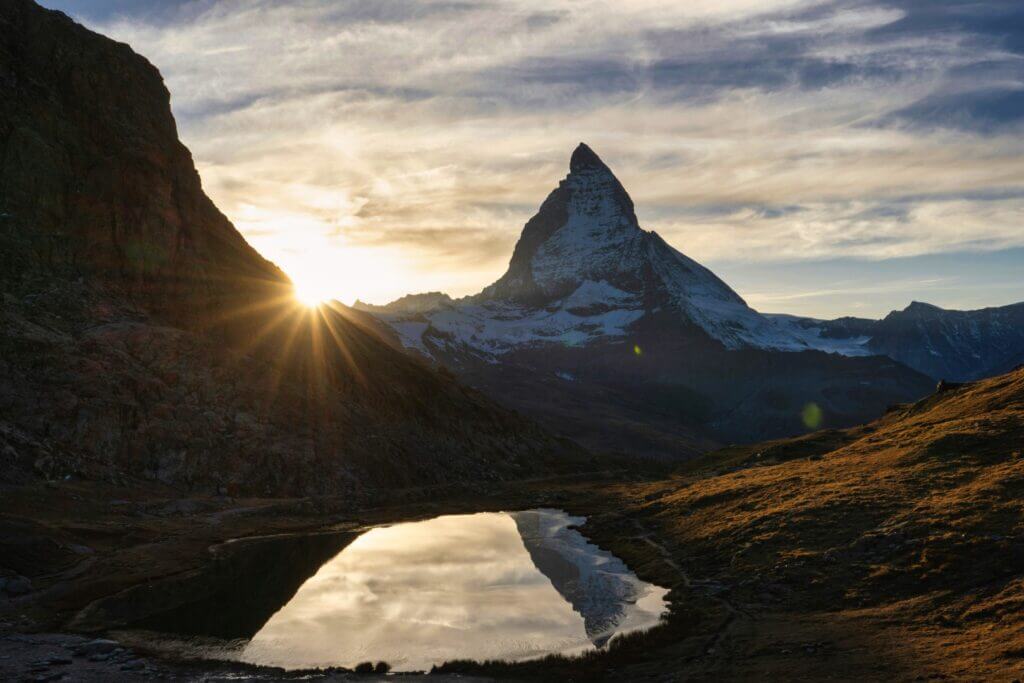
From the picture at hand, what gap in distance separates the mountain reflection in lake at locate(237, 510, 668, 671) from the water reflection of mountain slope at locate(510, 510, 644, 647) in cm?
9

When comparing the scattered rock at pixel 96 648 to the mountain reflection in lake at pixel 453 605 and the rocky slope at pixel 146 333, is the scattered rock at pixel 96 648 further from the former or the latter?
the rocky slope at pixel 146 333

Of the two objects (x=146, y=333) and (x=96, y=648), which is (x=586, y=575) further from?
(x=146, y=333)

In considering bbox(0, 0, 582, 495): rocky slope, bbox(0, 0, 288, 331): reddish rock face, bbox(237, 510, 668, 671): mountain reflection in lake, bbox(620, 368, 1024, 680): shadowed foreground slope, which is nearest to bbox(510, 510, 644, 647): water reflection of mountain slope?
bbox(237, 510, 668, 671): mountain reflection in lake

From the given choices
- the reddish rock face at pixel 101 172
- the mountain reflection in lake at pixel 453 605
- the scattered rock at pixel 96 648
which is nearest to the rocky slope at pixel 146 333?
the reddish rock face at pixel 101 172

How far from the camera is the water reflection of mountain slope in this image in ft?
144

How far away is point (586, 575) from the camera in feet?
185

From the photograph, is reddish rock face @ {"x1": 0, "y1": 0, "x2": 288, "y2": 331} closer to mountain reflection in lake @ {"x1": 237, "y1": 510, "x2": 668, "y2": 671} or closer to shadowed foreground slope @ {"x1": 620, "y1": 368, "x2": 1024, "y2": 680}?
mountain reflection in lake @ {"x1": 237, "y1": 510, "x2": 668, "y2": 671}

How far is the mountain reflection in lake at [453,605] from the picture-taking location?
38.0 metres

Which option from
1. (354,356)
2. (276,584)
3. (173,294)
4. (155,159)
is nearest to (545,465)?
(354,356)

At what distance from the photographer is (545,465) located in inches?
5945

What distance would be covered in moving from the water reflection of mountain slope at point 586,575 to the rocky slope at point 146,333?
34549mm

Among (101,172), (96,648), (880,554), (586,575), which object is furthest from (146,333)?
(880,554)

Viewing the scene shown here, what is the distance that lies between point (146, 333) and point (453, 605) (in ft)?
222

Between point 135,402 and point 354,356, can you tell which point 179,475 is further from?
point 354,356
